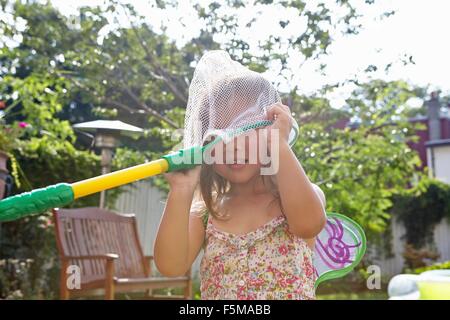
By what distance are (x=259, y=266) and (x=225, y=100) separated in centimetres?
32

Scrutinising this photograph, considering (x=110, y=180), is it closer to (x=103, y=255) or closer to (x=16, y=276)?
(x=103, y=255)

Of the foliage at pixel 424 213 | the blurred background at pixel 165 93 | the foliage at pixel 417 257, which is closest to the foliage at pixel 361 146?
the blurred background at pixel 165 93

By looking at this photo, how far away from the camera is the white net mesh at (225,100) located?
1.02 metres

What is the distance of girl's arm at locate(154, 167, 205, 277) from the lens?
3.19 ft

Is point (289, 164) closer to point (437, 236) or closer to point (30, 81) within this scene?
point (30, 81)

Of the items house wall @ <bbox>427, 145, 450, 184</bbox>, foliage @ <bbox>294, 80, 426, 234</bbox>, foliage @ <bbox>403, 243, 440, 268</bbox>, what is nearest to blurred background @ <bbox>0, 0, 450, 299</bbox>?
foliage @ <bbox>294, 80, 426, 234</bbox>

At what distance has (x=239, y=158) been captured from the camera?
104 centimetres

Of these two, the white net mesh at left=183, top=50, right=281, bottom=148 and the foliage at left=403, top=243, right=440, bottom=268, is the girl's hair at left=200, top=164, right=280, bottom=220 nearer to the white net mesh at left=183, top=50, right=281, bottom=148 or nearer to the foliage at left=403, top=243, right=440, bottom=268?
the white net mesh at left=183, top=50, right=281, bottom=148

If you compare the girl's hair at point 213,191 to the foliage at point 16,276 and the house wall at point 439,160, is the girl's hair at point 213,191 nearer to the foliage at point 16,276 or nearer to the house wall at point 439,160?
the foliage at point 16,276

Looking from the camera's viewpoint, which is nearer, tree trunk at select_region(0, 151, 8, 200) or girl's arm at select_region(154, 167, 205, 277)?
girl's arm at select_region(154, 167, 205, 277)

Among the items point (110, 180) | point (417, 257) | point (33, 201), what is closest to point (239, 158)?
point (110, 180)

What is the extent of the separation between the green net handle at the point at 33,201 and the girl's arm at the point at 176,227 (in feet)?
0.69

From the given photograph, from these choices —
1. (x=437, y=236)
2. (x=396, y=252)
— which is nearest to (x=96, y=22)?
(x=396, y=252)
